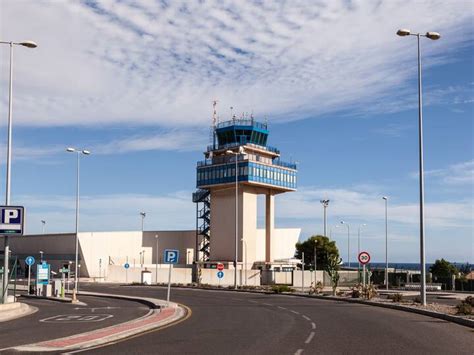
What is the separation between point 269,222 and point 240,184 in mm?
9023

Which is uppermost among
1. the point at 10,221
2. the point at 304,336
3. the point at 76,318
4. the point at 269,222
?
the point at 269,222

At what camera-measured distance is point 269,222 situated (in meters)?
102

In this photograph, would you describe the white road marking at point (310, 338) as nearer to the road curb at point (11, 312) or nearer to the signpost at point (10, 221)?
the road curb at point (11, 312)

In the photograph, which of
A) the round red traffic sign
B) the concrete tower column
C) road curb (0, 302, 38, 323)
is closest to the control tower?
the concrete tower column

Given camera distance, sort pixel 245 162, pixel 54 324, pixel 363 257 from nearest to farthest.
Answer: pixel 54 324
pixel 363 257
pixel 245 162

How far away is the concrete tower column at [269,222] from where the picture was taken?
10012cm

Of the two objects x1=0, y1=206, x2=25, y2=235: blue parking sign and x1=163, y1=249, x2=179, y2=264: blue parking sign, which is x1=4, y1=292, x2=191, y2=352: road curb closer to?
x1=163, y1=249, x2=179, y2=264: blue parking sign

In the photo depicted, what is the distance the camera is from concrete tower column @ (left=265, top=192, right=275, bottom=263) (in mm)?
100125

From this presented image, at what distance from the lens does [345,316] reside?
24250 mm

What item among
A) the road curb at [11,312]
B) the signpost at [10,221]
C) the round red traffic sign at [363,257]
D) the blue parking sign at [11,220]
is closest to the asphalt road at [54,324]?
the road curb at [11,312]

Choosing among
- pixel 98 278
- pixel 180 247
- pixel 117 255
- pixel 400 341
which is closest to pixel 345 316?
pixel 400 341

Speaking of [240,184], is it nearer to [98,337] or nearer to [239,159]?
[239,159]

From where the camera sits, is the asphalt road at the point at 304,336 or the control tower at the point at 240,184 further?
the control tower at the point at 240,184

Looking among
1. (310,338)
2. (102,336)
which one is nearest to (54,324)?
(102,336)
